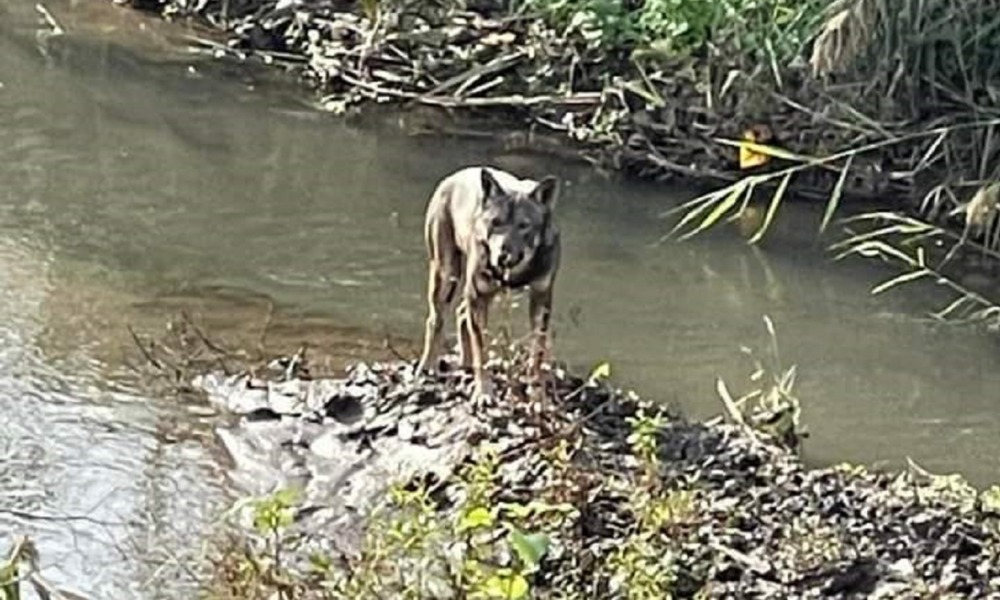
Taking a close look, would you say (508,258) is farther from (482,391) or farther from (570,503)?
(570,503)

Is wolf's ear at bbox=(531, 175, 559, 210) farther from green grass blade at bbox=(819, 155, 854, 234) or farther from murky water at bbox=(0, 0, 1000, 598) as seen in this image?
murky water at bbox=(0, 0, 1000, 598)

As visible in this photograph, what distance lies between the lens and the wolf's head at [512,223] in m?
7.91

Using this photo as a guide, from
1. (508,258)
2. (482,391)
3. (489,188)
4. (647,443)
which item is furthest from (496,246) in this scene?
(647,443)

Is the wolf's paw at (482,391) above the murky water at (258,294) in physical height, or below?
above

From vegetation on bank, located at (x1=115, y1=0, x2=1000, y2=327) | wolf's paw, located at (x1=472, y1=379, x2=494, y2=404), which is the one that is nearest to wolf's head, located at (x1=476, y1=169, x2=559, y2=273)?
wolf's paw, located at (x1=472, y1=379, x2=494, y2=404)

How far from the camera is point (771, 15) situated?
12.9 meters

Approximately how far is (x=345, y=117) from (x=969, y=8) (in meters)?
4.29

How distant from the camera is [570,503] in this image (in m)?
6.92

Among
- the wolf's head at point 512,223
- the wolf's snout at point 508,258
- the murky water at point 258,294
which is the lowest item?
the murky water at point 258,294

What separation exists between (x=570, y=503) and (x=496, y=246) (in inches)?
52.8

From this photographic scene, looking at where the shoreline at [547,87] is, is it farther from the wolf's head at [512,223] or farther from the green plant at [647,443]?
the green plant at [647,443]

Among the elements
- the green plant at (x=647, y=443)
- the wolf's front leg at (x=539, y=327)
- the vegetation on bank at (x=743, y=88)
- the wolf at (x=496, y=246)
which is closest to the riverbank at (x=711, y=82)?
the vegetation on bank at (x=743, y=88)

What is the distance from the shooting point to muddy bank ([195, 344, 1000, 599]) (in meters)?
6.36

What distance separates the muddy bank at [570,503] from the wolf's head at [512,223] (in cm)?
47
